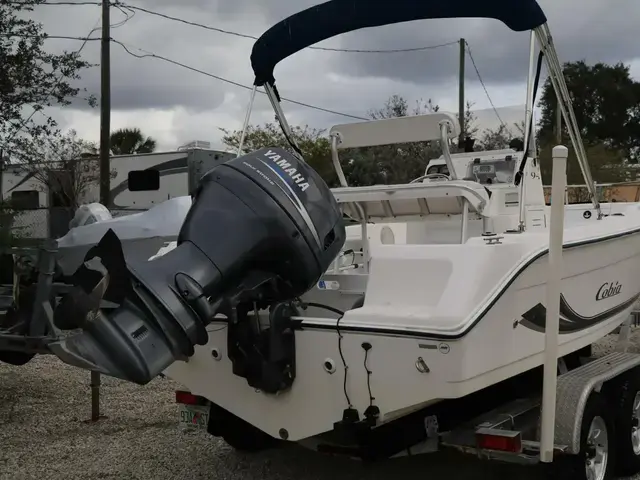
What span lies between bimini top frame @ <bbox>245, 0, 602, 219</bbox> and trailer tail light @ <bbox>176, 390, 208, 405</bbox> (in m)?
1.96

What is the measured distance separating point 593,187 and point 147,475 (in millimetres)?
3793

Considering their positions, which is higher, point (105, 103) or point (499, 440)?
point (105, 103)

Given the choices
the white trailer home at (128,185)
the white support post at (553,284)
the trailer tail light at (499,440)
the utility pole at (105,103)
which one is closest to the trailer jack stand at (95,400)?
the trailer tail light at (499,440)

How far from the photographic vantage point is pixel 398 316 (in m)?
3.66

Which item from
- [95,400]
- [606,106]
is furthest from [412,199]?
[606,106]

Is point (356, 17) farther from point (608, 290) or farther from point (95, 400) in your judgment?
point (95, 400)

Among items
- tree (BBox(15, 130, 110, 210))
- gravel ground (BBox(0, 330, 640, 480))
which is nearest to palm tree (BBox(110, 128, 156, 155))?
tree (BBox(15, 130, 110, 210))

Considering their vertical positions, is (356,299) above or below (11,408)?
above

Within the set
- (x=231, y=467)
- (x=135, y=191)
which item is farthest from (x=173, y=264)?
(x=135, y=191)

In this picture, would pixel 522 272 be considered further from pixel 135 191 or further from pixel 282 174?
pixel 135 191

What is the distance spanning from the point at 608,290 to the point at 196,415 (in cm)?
280

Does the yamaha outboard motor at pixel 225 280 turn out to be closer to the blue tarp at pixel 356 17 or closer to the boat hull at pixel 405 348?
the boat hull at pixel 405 348

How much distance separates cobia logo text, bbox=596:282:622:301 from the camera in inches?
195

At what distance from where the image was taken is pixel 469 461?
5.14m
